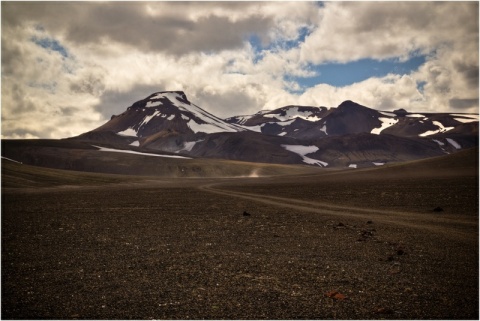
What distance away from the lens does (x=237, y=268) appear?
14.4m

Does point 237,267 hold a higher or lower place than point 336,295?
lower

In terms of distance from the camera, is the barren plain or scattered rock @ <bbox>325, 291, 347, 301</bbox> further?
scattered rock @ <bbox>325, 291, 347, 301</bbox>

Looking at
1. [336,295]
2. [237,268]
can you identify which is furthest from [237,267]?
[336,295]

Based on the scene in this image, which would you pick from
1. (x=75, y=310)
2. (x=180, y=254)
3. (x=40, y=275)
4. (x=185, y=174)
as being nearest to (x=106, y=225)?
(x=180, y=254)

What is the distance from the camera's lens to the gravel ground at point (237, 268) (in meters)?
10.4

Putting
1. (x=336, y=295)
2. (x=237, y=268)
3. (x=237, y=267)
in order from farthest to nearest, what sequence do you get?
(x=237, y=267), (x=237, y=268), (x=336, y=295)

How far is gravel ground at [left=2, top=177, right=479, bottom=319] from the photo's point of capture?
1041 cm

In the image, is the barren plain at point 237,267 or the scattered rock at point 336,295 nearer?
the barren plain at point 237,267

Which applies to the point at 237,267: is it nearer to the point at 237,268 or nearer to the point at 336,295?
the point at 237,268

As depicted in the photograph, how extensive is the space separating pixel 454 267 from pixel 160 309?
37.5 ft

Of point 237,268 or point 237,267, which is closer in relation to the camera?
point 237,268

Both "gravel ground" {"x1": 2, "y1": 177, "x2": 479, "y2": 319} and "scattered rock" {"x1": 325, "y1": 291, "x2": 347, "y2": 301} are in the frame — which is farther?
"scattered rock" {"x1": 325, "y1": 291, "x2": 347, "y2": 301}

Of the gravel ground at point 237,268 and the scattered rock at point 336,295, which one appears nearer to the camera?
the gravel ground at point 237,268

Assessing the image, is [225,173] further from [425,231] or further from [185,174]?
[425,231]
